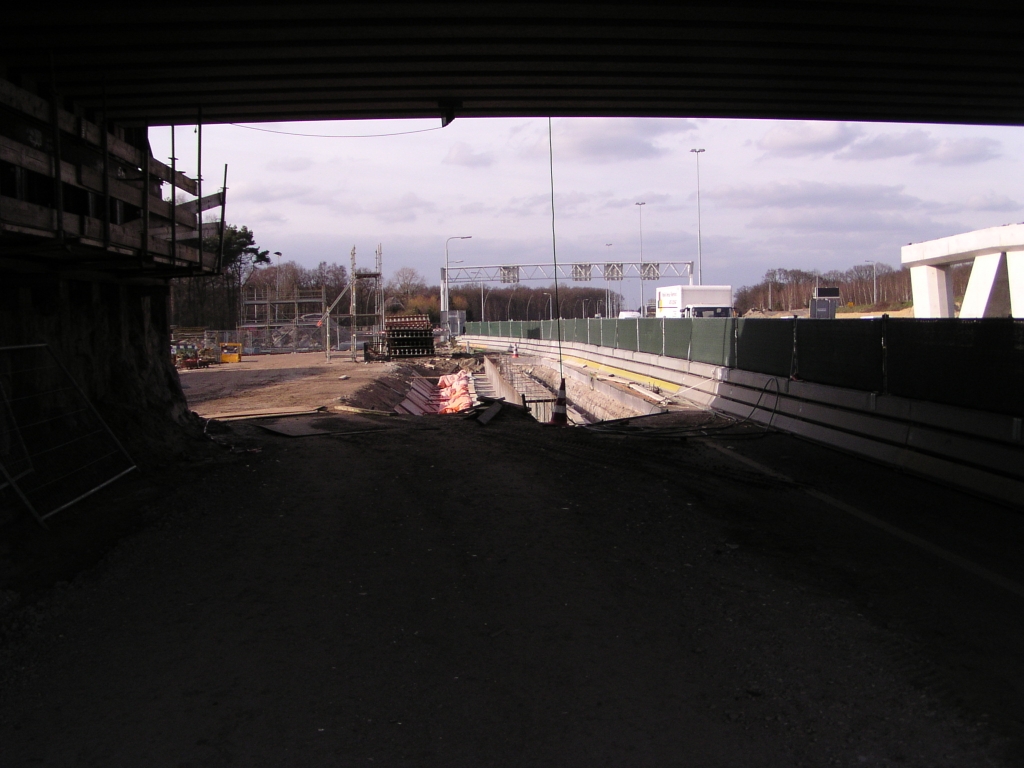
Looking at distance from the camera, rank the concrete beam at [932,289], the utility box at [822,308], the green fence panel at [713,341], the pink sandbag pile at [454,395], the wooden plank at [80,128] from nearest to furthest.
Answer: the wooden plank at [80,128]
the green fence panel at [713,341]
the pink sandbag pile at [454,395]
the utility box at [822,308]
the concrete beam at [932,289]

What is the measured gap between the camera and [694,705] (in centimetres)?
396

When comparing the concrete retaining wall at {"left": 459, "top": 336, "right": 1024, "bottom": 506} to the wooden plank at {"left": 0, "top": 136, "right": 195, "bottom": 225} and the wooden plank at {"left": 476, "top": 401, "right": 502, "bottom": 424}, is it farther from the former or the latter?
the wooden plank at {"left": 0, "top": 136, "right": 195, "bottom": 225}

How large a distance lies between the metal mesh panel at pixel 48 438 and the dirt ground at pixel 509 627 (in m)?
0.33

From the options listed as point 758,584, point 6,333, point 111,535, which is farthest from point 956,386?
point 6,333

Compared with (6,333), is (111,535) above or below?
below

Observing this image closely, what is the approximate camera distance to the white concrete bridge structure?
22.7 metres

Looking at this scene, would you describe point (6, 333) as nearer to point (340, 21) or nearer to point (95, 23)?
point (95, 23)

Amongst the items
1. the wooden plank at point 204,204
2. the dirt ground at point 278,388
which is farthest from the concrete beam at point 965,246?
the wooden plank at point 204,204

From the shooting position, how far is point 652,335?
2544cm

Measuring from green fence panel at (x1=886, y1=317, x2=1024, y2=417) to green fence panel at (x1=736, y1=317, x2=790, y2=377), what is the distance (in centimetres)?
316

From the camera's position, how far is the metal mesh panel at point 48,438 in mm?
7582

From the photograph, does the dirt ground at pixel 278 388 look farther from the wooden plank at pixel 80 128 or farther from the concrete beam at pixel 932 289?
the concrete beam at pixel 932 289

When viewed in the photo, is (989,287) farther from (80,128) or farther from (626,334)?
(80,128)

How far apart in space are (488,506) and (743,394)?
8970mm
